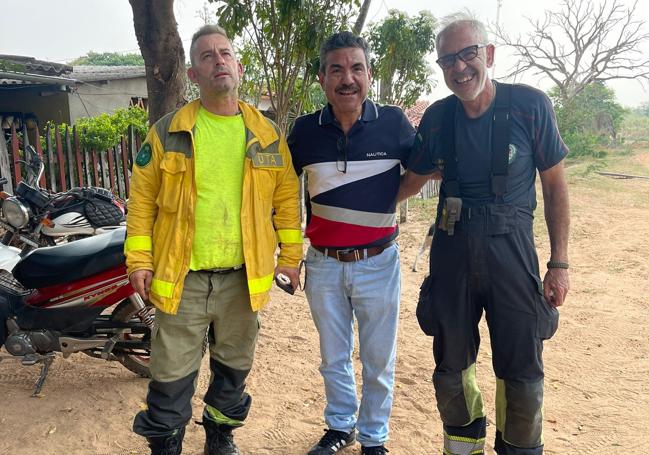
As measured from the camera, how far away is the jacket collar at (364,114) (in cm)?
258

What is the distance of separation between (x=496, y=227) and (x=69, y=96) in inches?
500

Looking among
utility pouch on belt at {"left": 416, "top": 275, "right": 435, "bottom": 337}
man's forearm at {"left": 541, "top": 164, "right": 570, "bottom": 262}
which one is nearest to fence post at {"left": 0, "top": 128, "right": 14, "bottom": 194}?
utility pouch on belt at {"left": 416, "top": 275, "right": 435, "bottom": 337}

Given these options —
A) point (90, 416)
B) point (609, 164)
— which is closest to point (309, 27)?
point (90, 416)

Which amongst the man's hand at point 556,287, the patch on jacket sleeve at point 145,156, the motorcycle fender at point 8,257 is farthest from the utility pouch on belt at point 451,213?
the motorcycle fender at point 8,257

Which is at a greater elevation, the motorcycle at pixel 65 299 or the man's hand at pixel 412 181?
the man's hand at pixel 412 181

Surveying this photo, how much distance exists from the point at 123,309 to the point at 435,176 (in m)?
2.02

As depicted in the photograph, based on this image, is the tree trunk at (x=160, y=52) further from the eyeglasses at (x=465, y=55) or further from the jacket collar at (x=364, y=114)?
the eyeglasses at (x=465, y=55)

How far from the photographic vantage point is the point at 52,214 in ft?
11.3

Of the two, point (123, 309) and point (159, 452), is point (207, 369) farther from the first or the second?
point (159, 452)

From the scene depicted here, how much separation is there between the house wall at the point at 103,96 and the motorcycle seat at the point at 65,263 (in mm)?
10456

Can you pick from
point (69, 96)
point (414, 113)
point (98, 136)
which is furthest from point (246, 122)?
point (414, 113)

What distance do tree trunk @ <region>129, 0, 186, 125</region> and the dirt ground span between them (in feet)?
6.90

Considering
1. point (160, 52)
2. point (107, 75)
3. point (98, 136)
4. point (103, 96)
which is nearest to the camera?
Answer: point (160, 52)

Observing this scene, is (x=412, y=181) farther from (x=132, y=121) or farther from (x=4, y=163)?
(x=132, y=121)
